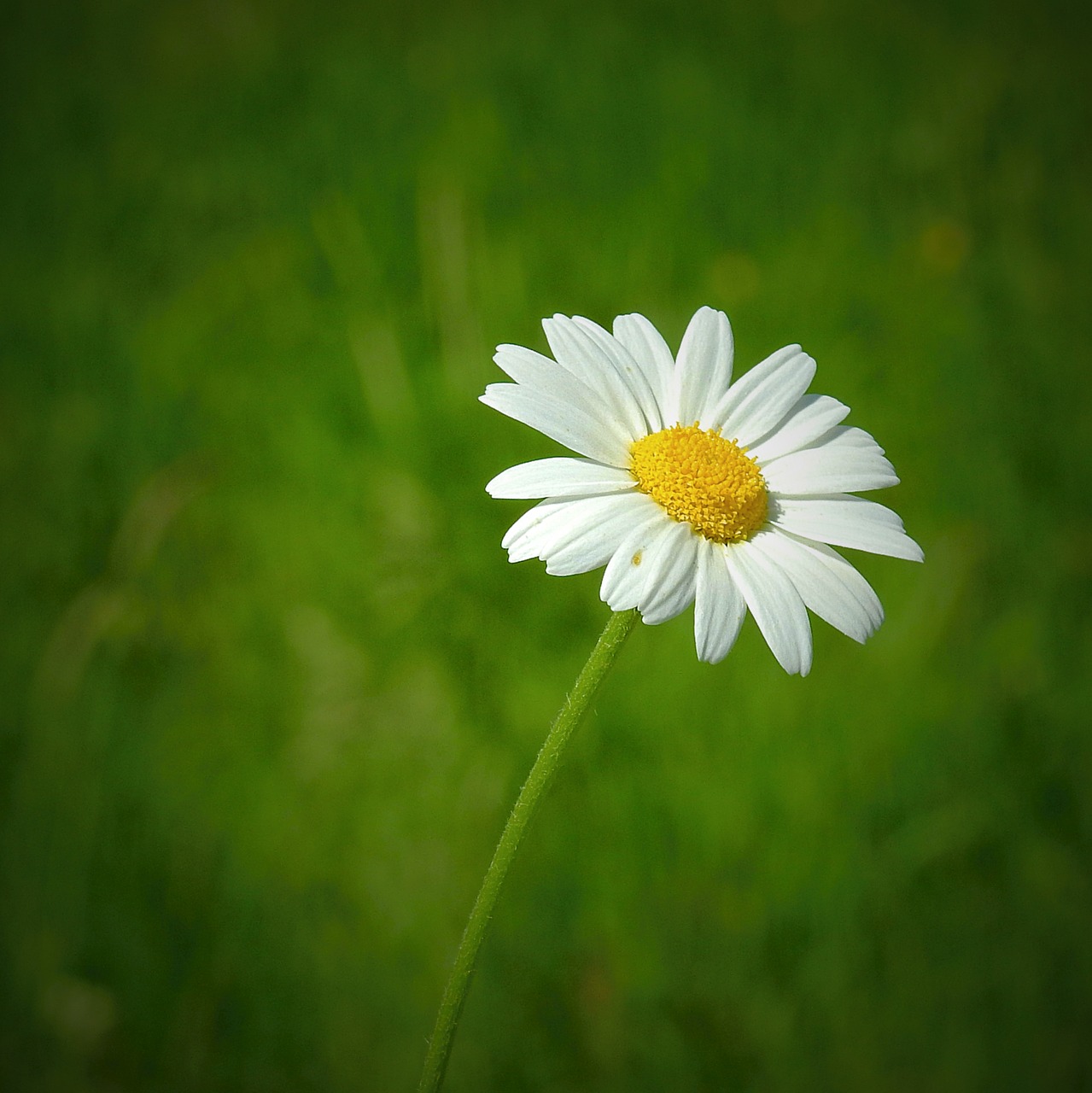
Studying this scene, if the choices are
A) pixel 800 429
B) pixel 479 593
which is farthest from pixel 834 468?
pixel 479 593

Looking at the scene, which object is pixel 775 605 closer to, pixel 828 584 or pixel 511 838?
pixel 828 584

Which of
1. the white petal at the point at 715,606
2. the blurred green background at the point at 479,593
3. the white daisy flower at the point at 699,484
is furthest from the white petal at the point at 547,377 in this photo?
the blurred green background at the point at 479,593

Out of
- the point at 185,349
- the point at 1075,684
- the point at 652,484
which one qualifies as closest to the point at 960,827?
the point at 1075,684

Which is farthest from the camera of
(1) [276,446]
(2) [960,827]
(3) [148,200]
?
(3) [148,200]

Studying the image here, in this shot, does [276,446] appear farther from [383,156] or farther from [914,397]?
[914,397]

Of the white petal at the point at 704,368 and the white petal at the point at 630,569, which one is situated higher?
the white petal at the point at 704,368

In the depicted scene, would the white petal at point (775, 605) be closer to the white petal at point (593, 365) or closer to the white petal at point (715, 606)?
the white petal at point (715, 606)

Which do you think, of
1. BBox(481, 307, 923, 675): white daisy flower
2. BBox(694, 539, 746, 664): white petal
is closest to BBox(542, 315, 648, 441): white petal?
BBox(481, 307, 923, 675): white daisy flower

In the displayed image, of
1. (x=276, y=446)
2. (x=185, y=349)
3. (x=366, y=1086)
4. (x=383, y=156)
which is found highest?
(x=383, y=156)
